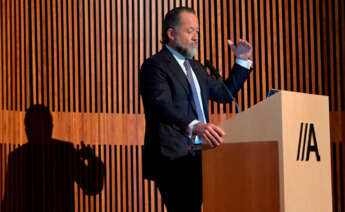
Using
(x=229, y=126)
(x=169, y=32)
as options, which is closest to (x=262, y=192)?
(x=229, y=126)

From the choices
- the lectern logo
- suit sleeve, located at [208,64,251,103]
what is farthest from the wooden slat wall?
the lectern logo

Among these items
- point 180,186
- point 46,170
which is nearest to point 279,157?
point 180,186

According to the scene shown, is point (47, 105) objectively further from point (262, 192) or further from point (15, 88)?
point (262, 192)

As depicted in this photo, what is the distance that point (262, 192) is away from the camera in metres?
1.78

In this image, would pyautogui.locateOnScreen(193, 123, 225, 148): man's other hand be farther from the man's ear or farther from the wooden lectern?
the man's ear

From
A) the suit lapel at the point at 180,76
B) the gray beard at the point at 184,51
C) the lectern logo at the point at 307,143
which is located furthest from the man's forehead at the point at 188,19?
the lectern logo at the point at 307,143

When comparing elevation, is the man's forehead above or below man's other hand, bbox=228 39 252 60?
above

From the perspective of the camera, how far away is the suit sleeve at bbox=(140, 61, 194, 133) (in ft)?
7.12

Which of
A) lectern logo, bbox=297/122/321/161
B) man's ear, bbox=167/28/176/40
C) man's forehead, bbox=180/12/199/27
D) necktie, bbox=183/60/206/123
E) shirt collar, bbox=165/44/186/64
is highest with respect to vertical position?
man's forehead, bbox=180/12/199/27

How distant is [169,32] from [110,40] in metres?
1.61

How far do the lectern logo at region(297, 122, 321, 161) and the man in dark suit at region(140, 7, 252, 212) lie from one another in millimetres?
581

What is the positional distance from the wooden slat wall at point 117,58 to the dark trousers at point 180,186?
1.72 m

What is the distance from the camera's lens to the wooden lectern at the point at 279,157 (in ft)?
5.51

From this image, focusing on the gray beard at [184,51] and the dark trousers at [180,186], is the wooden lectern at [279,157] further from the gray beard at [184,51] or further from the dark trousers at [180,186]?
the gray beard at [184,51]
